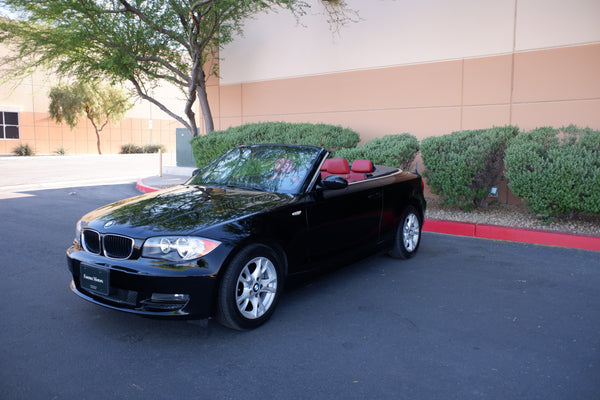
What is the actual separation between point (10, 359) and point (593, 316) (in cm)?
472

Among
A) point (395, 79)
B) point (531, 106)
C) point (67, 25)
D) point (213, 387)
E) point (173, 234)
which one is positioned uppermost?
point (67, 25)

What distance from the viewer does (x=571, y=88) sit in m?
9.20

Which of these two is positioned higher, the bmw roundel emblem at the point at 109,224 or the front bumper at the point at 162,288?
the bmw roundel emblem at the point at 109,224

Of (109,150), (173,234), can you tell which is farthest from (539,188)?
(109,150)

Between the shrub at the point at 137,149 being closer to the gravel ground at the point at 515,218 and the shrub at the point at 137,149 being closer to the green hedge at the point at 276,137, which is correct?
the green hedge at the point at 276,137

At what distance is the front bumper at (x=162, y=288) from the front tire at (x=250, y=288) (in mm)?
113

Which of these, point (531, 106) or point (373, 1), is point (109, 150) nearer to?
point (373, 1)

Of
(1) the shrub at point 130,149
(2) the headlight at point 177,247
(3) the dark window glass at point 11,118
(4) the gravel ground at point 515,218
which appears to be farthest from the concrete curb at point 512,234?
(1) the shrub at point 130,149

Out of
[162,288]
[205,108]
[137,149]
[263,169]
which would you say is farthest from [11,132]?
[162,288]

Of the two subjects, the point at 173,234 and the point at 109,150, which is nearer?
the point at 173,234

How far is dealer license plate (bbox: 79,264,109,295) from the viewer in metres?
3.67

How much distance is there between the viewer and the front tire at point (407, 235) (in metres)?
6.02

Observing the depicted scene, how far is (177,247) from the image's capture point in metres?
3.59

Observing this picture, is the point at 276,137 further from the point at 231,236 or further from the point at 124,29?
the point at 231,236
